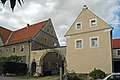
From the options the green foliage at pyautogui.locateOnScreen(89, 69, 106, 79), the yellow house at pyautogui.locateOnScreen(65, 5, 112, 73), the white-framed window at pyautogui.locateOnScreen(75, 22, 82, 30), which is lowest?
the green foliage at pyautogui.locateOnScreen(89, 69, 106, 79)

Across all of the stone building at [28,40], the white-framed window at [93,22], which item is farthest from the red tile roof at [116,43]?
the white-framed window at [93,22]

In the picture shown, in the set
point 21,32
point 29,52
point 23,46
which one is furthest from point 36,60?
point 21,32

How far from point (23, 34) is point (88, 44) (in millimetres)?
20660

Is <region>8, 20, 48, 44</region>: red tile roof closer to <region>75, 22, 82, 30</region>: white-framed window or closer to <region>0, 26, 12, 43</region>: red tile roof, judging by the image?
<region>0, 26, 12, 43</region>: red tile roof

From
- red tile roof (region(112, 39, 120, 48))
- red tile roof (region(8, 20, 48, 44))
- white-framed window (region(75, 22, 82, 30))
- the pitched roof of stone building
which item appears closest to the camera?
white-framed window (region(75, 22, 82, 30))

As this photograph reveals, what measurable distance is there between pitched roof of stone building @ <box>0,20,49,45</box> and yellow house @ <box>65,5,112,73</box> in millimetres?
12684

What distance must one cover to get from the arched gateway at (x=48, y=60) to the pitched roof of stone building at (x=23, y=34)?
4.88 metres

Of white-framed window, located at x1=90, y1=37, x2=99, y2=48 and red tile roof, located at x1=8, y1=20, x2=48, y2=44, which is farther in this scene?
red tile roof, located at x1=8, y1=20, x2=48, y2=44

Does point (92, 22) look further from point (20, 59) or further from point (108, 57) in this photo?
point (20, 59)

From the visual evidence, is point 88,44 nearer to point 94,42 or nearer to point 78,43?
point 94,42

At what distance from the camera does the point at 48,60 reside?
3909 cm

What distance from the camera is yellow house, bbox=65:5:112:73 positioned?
2708cm

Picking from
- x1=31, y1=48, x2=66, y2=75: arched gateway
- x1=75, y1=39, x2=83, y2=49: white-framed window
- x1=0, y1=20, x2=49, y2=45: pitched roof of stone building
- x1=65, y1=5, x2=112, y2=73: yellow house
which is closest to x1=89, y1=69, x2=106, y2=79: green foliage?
x1=65, y1=5, x2=112, y2=73: yellow house

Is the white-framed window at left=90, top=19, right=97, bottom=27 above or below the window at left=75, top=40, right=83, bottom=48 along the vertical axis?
above
